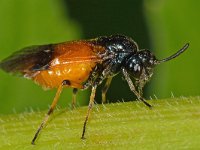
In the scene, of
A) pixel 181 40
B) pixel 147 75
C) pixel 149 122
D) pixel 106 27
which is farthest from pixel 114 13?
pixel 149 122

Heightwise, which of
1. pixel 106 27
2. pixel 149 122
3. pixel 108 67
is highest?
pixel 106 27

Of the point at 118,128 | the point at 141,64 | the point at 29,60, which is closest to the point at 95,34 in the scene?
the point at 141,64

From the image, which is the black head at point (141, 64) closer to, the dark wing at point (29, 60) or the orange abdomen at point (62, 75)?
the orange abdomen at point (62, 75)

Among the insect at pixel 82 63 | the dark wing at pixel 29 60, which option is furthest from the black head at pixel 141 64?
the dark wing at pixel 29 60

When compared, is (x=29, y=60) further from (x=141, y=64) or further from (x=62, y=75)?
(x=141, y=64)

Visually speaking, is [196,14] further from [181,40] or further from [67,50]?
[67,50]

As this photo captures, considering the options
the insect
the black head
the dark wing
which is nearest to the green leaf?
the insect

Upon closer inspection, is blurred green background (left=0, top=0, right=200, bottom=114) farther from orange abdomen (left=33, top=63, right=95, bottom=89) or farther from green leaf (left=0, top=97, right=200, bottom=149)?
green leaf (left=0, top=97, right=200, bottom=149)

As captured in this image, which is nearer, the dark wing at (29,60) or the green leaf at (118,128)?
the green leaf at (118,128)
